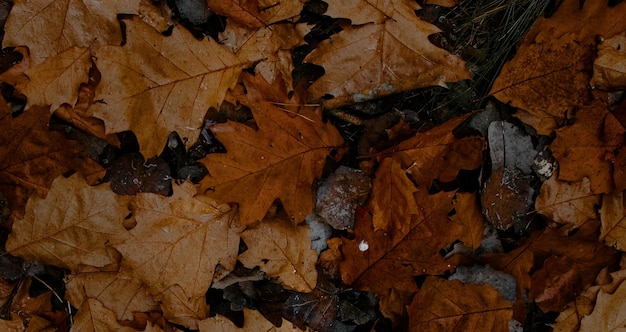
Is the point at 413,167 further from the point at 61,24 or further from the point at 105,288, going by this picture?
the point at 61,24

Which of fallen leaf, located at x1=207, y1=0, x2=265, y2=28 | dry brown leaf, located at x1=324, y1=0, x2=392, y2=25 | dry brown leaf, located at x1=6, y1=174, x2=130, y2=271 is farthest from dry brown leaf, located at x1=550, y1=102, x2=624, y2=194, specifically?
dry brown leaf, located at x1=6, y1=174, x2=130, y2=271

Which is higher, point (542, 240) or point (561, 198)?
point (561, 198)

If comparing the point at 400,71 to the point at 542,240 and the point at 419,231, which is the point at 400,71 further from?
the point at 542,240

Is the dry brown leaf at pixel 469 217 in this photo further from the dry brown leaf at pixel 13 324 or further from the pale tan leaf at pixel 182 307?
the dry brown leaf at pixel 13 324

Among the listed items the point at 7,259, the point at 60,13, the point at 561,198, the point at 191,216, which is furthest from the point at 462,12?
the point at 7,259

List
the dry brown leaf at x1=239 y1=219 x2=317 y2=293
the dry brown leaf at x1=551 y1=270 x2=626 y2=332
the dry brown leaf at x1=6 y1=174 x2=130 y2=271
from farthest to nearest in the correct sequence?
the dry brown leaf at x1=551 y1=270 x2=626 y2=332 → the dry brown leaf at x1=239 y1=219 x2=317 y2=293 → the dry brown leaf at x1=6 y1=174 x2=130 y2=271

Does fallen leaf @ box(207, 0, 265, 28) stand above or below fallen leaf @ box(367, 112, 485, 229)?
above

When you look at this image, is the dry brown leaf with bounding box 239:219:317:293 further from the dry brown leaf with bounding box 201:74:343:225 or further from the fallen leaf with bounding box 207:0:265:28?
the fallen leaf with bounding box 207:0:265:28
